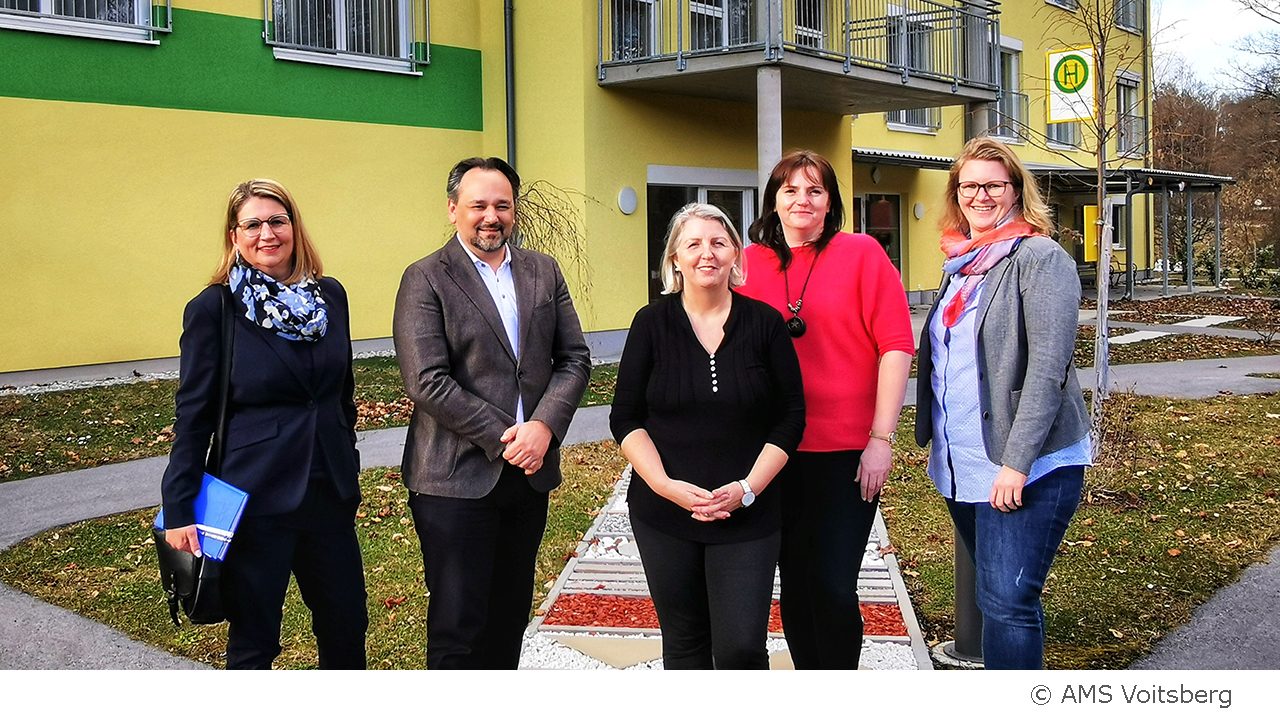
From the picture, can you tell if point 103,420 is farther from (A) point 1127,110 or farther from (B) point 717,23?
(B) point 717,23

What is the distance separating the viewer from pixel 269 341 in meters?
3.36

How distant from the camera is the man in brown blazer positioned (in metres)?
3.56

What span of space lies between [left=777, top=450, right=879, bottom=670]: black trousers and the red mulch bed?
3.51ft

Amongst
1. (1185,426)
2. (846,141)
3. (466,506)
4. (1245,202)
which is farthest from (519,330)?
(1245,202)

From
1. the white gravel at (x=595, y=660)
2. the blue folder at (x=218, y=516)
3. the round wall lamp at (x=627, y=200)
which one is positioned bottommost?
the white gravel at (x=595, y=660)

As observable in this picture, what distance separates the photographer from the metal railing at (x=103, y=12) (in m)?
11.4

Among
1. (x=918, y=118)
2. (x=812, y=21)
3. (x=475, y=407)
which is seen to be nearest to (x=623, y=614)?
(x=475, y=407)

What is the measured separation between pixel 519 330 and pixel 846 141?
1485cm

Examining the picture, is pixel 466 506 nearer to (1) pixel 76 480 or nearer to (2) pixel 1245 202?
(1) pixel 76 480

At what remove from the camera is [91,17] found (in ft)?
39.0

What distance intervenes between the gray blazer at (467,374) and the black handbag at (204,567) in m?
0.51

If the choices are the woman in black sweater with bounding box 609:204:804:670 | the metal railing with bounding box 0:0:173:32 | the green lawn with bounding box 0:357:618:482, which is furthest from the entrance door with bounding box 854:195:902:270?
the woman in black sweater with bounding box 609:204:804:670

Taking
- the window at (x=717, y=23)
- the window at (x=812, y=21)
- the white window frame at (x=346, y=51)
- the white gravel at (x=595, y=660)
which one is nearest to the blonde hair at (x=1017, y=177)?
the white gravel at (x=595, y=660)

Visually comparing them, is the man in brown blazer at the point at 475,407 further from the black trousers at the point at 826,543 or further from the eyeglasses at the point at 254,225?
the black trousers at the point at 826,543
